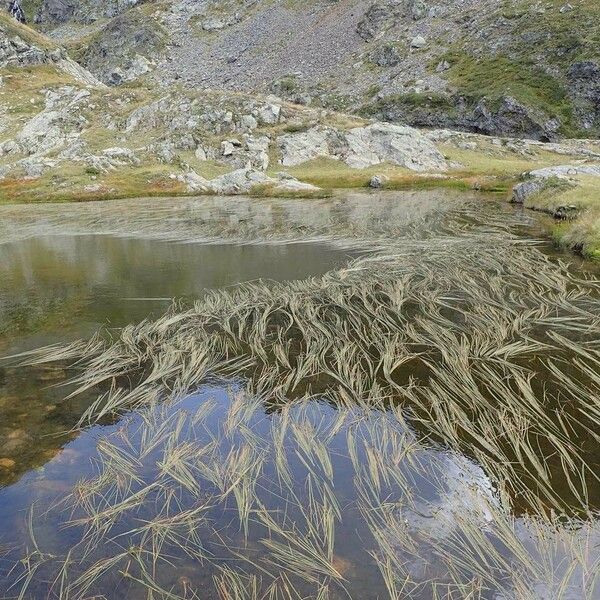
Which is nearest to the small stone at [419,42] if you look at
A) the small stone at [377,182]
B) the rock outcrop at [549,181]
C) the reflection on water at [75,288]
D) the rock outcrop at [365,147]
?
the rock outcrop at [365,147]

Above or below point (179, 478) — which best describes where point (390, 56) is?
above

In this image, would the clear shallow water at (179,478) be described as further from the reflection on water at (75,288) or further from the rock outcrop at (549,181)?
the rock outcrop at (549,181)

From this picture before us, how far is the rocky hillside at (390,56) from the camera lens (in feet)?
294

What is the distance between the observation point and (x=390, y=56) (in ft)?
357

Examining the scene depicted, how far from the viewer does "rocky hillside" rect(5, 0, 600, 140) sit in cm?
8956

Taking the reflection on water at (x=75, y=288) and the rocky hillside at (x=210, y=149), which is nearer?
the reflection on water at (x=75, y=288)

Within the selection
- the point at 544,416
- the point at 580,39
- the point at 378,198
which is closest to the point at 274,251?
the point at 544,416

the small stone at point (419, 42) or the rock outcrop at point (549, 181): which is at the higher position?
the small stone at point (419, 42)

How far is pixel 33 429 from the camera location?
750cm

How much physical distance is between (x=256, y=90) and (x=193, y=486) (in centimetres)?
12158

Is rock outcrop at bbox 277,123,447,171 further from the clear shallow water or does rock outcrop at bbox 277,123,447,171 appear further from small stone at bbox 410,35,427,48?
small stone at bbox 410,35,427,48

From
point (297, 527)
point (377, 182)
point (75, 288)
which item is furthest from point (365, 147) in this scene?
point (297, 527)

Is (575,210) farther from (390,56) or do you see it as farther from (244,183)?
(390,56)

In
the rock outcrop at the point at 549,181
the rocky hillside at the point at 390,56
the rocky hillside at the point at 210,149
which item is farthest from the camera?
the rocky hillside at the point at 390,56
